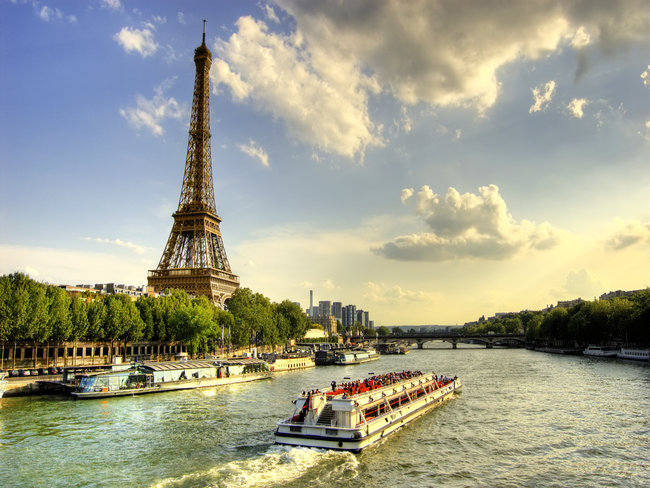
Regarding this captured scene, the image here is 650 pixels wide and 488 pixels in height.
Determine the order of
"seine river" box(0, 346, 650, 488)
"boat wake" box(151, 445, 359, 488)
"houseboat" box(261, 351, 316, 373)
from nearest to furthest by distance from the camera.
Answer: "boat wake" box(151, 445, 359, 488)
"seine river" box(0, 346, 650, 488)
"houseboat" box(261, 351, 316, 373)

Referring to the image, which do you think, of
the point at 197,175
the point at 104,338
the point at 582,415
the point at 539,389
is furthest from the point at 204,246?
the point at 582,415

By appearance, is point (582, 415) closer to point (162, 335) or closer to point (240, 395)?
point (240, 395)

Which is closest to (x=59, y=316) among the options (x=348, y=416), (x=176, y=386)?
(x=176, y=386)

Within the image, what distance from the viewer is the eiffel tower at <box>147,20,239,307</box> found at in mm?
119750

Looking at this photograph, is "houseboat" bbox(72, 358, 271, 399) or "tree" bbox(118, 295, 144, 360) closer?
"houseboat" bbox(72, 358, 271, 399)

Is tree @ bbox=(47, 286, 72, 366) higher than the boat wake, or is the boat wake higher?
tree @ bbox=(47, 286, 72, 366)

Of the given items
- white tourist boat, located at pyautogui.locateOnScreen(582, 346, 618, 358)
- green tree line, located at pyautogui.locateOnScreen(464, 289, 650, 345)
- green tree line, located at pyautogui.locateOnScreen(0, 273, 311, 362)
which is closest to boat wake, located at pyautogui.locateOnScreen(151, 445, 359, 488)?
green tree line, located at pyautogui.locateOnScreen(0, 273, 311, 362)

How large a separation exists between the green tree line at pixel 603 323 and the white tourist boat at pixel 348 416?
78.9 meters

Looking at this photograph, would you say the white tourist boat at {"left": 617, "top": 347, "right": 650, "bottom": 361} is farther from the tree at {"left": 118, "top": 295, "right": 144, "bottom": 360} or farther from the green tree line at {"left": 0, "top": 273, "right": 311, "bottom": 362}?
the tree at {"left": 118, "top": 295, "right": 144, "bottom": 360}

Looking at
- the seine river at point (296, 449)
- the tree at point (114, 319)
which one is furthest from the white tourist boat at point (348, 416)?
the tree at point (114, 319)

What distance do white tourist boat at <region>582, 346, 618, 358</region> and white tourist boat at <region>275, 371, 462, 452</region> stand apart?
3408 inches

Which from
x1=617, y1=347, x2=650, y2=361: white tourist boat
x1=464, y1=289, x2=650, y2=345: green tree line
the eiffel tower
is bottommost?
x1=617, y1=347, x2=650, y2=361: white tourist boat

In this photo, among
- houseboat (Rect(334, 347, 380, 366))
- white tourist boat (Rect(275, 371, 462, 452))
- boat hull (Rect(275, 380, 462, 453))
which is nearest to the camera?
boat hull (Rect(275, 380, 462, 453))

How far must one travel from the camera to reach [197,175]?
13225cm
